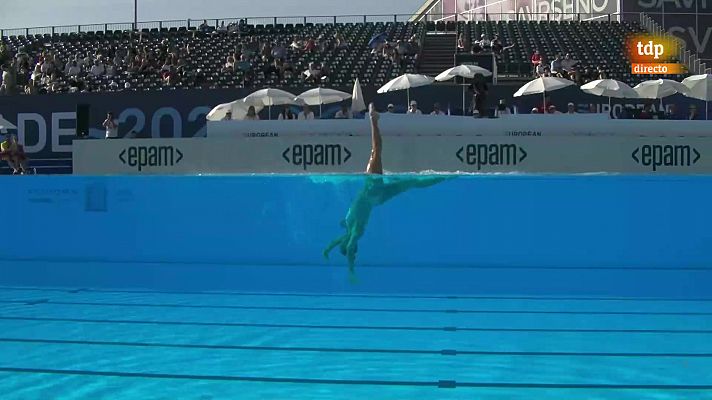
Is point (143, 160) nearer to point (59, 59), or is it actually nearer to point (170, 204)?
point (170, 204)

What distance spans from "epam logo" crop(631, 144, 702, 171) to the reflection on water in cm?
518

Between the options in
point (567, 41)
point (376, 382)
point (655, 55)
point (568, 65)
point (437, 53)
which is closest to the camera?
point (376, 382)

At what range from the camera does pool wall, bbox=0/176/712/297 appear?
33.0 ft

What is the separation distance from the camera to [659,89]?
59.1 feet

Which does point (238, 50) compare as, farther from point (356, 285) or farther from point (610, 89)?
point (356, 285)

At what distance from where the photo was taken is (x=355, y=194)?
10484 millimetres

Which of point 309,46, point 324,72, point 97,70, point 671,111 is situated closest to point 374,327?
point 671,111

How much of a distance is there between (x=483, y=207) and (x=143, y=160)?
7.86m

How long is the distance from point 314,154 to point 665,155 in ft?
18.9

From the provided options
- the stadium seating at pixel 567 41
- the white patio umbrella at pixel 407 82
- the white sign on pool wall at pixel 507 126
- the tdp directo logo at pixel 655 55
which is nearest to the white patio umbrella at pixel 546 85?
the white sign on pool wall at pixel 507 126

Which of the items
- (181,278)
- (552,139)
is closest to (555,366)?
(181,278)

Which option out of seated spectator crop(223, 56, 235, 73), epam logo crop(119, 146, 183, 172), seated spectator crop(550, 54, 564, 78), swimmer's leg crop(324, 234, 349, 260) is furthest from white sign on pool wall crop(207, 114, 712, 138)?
seated spectator crop(223, 56, 235, 73)

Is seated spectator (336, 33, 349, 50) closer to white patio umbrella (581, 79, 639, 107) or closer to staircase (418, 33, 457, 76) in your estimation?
staircase (418, 33, 457, 76)

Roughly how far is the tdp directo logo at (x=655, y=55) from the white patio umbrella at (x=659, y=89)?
490 centimetres
